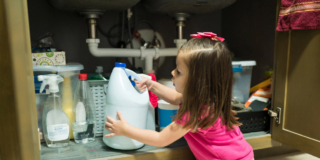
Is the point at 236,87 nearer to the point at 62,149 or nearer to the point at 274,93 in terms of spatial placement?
the point at 274,93

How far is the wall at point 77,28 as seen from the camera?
1.17 meters

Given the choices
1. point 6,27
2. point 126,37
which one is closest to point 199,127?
point 6,27

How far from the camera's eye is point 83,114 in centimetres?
90

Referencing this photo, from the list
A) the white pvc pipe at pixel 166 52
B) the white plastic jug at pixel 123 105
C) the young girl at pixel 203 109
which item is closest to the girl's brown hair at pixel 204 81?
the young girl at pixel 203 109

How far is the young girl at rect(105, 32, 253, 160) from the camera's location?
0.71 m

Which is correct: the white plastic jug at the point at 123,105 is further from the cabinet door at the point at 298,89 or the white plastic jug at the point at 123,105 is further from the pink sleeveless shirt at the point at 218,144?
the cabinet door at the point at 298,89

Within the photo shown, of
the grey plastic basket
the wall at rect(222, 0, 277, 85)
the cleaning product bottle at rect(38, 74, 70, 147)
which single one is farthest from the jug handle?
the wall at rect(222, 0, 277, 85)

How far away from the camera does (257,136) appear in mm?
972

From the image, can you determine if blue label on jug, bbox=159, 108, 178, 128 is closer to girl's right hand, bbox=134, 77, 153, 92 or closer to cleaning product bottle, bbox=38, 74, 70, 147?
girl's right hand, bbox=134, 77, 153, 92

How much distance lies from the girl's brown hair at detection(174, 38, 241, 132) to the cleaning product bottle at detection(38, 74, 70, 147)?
43 cm

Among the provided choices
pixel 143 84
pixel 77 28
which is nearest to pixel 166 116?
pixel 143 84

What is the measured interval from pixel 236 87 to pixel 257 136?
30cm

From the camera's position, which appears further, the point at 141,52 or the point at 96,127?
the point at 141,52

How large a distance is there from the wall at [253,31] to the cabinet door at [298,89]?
0.39 m
